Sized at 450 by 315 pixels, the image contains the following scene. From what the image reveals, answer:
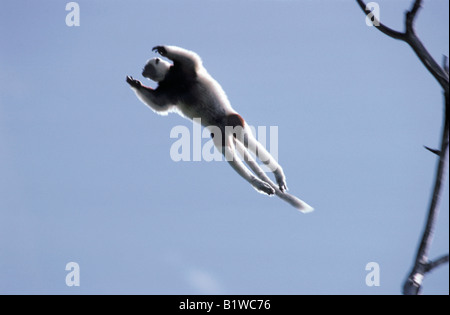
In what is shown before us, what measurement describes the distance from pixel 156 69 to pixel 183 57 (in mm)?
501

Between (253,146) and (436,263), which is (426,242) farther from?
(253,146)

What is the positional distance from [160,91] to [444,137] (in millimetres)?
4823

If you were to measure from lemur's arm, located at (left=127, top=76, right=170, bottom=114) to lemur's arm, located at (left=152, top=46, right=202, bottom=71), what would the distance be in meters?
0.57

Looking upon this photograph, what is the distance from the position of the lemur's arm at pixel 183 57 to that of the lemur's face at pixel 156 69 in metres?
0.25

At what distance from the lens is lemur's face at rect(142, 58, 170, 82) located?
884 centimetres

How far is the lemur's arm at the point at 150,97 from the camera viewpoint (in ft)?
28.2

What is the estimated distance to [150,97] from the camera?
8648 mm

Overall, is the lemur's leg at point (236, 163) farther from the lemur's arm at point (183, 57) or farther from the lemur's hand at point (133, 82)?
the lemur's hand at point (133, 82)

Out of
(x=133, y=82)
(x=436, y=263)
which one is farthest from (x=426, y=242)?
(x=133, y=82)

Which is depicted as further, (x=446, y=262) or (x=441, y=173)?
(x=446, y=262)
